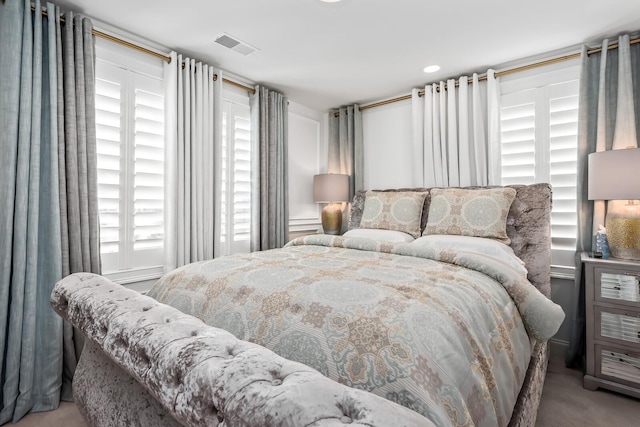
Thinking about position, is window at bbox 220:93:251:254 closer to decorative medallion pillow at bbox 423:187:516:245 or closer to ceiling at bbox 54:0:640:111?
ceiling at bbox 54:0:640:111

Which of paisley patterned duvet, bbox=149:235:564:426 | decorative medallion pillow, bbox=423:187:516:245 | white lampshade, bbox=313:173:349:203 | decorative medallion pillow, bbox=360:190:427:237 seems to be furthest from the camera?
white lampshade, bbox=313:173:349:203

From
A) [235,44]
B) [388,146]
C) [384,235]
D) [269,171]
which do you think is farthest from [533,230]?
[235,44]

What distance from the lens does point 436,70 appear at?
9.65 feet

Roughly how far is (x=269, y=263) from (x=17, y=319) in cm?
149

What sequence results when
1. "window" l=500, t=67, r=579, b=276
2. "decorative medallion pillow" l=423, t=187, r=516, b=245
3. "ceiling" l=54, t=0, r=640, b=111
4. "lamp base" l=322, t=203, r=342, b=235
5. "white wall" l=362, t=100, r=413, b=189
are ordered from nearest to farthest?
"ceiling" l=54, t=0, r=640, b=111, "decorative medallion pillow" l=423, t=187, r=516, b=245, "window" l=500, t=67, r=579, b=276, "white wall" l=362, t=100, r=413, b=189, "lamp base" l=322, t=203, r=342, b=235

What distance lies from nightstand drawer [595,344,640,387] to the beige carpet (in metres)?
0.11

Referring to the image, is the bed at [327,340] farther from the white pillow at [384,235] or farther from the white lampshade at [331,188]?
the white lampshade at [331,188]

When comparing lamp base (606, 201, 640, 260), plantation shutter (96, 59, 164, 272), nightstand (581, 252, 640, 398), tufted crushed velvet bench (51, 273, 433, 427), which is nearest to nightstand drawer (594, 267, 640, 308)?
nightstand (581, 252, 640, 398)

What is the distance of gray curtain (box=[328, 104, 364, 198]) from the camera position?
385 centimetres

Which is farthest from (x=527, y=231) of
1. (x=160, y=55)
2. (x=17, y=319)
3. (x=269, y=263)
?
(x=17, y=319)

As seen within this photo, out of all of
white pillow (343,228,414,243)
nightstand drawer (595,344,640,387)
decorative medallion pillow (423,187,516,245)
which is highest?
decorative medallion pillow (423,187,516,245)

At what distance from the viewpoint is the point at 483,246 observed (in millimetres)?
2174

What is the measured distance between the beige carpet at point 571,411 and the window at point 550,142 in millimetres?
909

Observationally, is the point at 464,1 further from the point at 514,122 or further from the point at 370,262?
the point at 370,262
